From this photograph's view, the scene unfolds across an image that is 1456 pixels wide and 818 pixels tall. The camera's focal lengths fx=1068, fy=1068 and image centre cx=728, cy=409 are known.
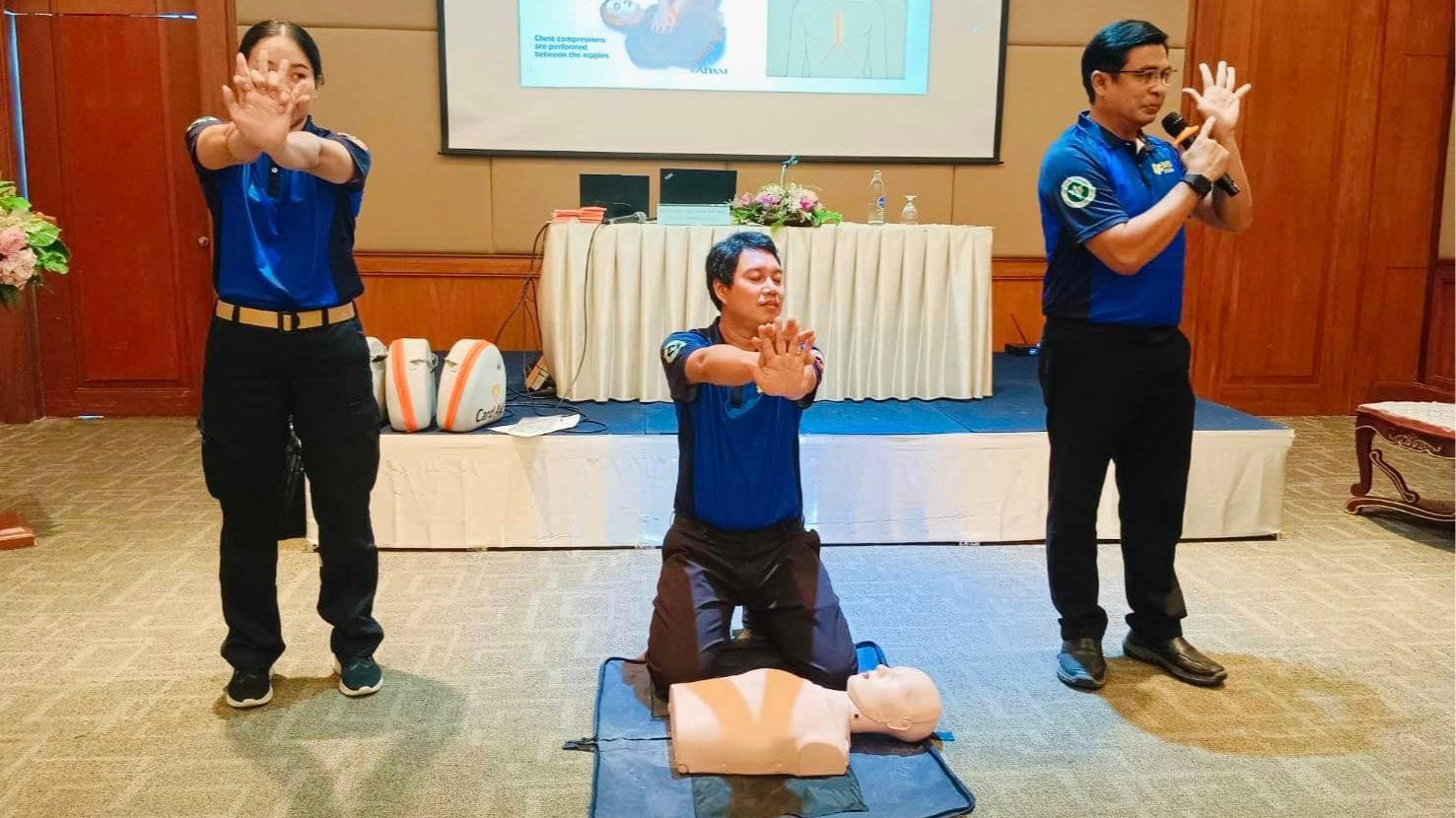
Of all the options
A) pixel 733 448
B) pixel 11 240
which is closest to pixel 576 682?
pixel 733 448

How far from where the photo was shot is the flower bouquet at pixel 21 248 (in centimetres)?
353

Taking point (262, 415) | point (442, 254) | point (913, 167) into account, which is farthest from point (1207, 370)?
point (262, 415)

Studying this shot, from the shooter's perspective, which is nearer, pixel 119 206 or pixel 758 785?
pixel 758 785

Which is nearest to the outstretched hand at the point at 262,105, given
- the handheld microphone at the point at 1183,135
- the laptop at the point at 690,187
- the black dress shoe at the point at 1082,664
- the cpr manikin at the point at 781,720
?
the cpr manikin at the point at 781,720

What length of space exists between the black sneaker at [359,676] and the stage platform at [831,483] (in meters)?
1.12

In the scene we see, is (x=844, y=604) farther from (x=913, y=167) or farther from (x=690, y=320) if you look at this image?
(x=913, y=167)

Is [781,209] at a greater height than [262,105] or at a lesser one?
lesser

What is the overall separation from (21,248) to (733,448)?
8.84ft

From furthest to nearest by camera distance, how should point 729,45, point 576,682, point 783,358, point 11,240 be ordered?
point 729,45 → point 11,240 → point 576,682 → point 783,358

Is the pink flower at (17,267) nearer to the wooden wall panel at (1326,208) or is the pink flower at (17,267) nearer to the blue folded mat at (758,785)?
the blue folded mat at (758,785)

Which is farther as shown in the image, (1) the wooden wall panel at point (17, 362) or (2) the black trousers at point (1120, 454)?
(1) the wooden wall panel at point (17, 362)

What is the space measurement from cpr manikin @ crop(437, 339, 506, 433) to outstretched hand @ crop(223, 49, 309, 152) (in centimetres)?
163

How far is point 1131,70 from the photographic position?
2373 millimetres

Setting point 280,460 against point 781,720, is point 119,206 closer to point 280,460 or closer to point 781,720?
point 280,460
